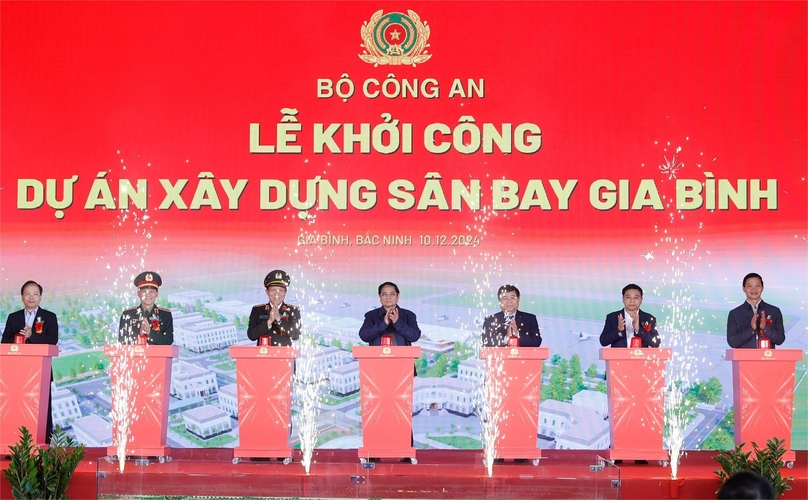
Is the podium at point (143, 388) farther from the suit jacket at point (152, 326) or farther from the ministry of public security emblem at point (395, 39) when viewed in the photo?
the ministry of public security emblem at point (395, 39)

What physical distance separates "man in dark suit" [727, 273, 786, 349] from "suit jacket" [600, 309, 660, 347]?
0.51 metres

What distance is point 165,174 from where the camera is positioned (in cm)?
636

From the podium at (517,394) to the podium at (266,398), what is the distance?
122 cm

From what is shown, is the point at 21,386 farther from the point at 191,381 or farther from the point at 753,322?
the point at 753,322

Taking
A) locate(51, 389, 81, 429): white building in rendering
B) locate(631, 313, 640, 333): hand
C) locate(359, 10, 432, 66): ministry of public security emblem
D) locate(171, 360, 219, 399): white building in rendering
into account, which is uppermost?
locate(359, 10, 432, 66): ministry of public security emblem

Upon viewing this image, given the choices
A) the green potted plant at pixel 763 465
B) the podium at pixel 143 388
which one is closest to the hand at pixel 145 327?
the podium at pixel 143 388

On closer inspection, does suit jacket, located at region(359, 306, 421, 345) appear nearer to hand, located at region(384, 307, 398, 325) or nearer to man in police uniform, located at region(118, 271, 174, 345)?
hand, located at region(384, 307, 398, 325)

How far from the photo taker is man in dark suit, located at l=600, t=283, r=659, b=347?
570 centimetres

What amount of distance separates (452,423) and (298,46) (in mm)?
2971

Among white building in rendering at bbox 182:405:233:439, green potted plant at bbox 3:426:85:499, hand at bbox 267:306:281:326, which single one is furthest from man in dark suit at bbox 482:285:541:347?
green potted plant at bbox 3:426:85:499

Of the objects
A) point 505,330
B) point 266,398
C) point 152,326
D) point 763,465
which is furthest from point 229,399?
point 763,465

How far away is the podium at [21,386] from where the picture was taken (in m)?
5.42

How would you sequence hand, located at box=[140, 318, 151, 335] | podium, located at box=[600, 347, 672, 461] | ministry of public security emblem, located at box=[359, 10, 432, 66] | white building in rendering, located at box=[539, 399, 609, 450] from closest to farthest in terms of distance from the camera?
podium, located at box=[600, 347, 672, 461], hand, located at box=[140, 318, 151, 335], white building in rendering, located at box=[539, 399, 609, 450], ministry of public security emblem, located at box=[359, 10, 432, 66]

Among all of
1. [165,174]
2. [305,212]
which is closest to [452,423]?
[305,212]
